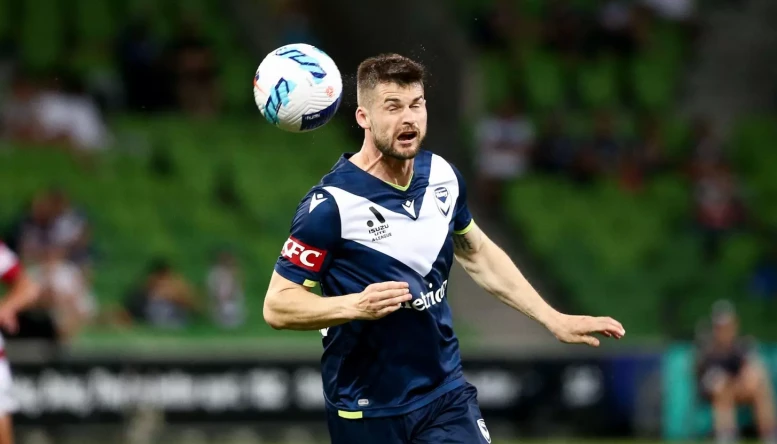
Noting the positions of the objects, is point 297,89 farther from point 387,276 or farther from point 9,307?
point 9,307

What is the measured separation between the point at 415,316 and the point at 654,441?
29.8 feet

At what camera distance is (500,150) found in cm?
1927

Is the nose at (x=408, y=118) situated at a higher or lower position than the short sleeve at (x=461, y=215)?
higher

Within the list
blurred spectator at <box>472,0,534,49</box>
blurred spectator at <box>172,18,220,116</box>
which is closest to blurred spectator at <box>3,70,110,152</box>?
blurred spectator at <box>172,18,220,116</box>

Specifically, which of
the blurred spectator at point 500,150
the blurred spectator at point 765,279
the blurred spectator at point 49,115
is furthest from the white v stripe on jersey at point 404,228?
the blurred spectator at point 500,150

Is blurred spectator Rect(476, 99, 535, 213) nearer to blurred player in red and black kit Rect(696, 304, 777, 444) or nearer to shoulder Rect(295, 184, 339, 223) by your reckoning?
blurred player in red and black kit Rect(696, 304, 777, 444)

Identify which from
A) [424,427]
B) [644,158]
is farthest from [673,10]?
[424,427]

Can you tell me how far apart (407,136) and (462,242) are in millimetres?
866

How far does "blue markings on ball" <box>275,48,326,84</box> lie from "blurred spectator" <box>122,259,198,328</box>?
9151 millimetres

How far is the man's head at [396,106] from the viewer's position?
601cm

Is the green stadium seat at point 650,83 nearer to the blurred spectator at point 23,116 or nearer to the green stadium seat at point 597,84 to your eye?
the green stadium seat at point 597,84

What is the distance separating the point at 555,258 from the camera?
1802cm

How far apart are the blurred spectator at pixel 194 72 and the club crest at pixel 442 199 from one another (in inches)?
485

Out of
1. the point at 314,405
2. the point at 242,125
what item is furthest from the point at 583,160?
the point at 314,405
